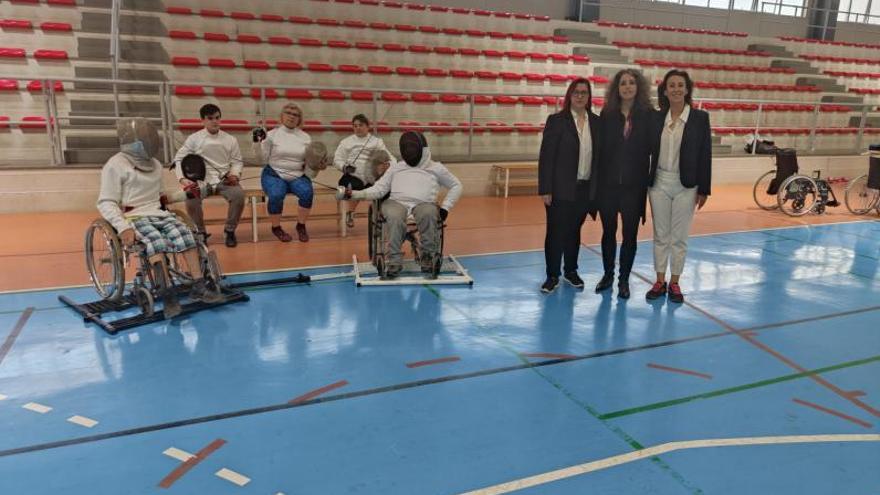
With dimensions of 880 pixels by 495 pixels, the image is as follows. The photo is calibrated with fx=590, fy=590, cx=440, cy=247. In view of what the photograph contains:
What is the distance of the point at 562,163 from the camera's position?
3832 millimetres

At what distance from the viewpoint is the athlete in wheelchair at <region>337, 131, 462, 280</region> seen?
13.7 ft

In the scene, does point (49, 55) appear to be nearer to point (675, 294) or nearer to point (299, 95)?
point (299, 95)

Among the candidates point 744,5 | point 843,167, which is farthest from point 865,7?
point 843,167

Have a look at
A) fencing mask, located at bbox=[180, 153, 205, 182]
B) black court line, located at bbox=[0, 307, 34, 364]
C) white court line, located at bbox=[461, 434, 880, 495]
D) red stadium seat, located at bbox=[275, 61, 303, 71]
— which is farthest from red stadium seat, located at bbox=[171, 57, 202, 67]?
white court line, located at bbox=[461, 434, 880, 495]

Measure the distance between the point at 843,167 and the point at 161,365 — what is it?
11442 millimetres

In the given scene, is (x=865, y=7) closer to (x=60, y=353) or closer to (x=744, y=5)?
(x=744, y=5)

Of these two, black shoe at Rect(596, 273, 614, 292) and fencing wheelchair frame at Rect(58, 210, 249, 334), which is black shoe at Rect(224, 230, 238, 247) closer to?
fencing wheelchair frame at Rect(58, 210, 249, 334)

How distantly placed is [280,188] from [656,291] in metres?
3.24

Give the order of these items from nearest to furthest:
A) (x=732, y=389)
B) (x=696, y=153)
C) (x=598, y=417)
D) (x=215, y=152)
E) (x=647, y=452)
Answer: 1. (x=647, y=452)
2. (x=598, y=417)
3. (x=732, y=389)
4. (x=696, y=153)
5. (x=215, y=152)

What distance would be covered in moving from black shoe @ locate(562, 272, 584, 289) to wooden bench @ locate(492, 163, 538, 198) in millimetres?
3530

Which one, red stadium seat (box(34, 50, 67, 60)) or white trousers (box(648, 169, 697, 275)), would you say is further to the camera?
red stadium seat (box(34, 50, 67, 60))

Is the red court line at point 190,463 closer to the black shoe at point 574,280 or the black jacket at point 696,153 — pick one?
the black shoe at point 574,280

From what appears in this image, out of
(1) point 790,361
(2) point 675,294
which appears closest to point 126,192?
(2) point 675,294

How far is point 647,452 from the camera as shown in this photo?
2.33 metres
